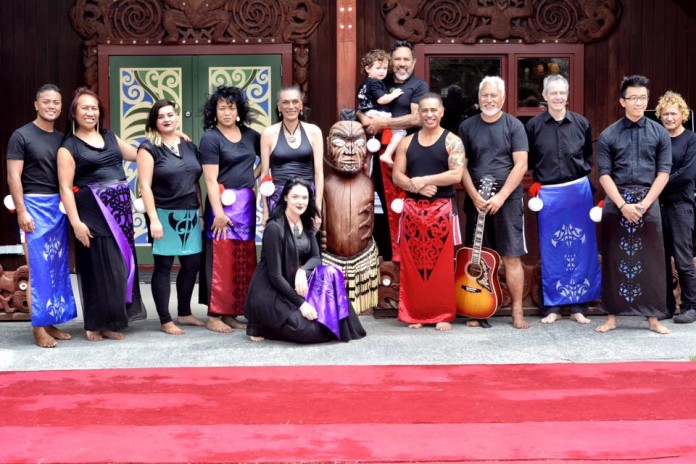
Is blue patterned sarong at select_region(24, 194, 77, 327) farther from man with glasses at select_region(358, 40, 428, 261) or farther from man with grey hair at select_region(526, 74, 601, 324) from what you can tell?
man with grey hair at select_region(526, 74, 601, 324)

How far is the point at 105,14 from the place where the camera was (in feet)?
33.3

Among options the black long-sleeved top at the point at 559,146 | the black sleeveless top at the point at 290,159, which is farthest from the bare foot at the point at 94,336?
the black long-sleeved top at the point at 559,146

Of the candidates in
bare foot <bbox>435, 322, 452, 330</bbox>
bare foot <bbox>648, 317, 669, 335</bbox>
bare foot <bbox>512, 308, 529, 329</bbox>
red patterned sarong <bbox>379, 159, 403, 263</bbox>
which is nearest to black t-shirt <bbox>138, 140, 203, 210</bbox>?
red patterned sarong <bbox>379, 159, 403, 263</bbox>

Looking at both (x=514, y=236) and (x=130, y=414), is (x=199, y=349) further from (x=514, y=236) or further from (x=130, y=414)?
(x=514, y=236)

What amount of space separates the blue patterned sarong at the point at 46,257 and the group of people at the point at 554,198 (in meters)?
2.35

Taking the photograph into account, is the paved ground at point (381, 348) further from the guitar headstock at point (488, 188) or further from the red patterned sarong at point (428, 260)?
the guitar headstock at point (488, 188)

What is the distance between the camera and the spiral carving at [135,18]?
10164mm

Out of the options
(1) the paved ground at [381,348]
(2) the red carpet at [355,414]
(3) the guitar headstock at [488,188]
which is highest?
(3) the guitar headstock at [488,188]

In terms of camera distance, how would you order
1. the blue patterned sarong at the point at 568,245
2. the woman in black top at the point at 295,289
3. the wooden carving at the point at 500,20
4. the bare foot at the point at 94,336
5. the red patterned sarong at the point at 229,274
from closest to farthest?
the woman in black top at the point at 295,289, the bare foot at the point at 94,336, the red patterned sarong at the point at 229,274, the blue patterned sarong at the point at 568,245, the wooden carving at the point at 500,20

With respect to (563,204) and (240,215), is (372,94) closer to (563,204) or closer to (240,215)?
(240,215)

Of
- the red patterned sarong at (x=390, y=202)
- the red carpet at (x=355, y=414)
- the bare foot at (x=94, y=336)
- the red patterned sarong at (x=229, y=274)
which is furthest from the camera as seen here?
the red patterned sarong at (x=390, y=202)

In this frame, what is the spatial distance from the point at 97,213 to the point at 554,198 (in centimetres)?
320

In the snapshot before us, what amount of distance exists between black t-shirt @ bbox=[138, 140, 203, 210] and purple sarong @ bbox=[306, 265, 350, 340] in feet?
3.62

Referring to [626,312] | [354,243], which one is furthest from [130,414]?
[626,312]
